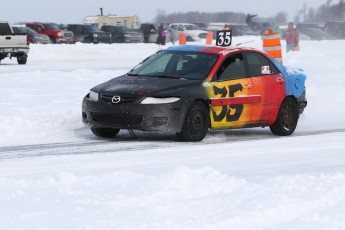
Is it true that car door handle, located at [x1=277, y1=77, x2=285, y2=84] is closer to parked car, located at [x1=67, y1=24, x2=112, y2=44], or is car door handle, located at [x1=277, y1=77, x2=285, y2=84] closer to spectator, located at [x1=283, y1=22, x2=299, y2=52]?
spectator, located at [x1=283, y1=22, x2=299, y2=52]

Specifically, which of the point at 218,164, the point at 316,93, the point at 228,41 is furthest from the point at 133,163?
the point at 316,93

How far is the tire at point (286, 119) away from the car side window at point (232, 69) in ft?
3.11

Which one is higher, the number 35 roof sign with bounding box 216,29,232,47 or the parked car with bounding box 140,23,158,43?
the number 35 roof sign with bounding box 216,29,232,47

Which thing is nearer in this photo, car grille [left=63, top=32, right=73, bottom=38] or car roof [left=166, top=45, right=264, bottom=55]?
car roof [left=166, top=45, right=264, bottom=55]

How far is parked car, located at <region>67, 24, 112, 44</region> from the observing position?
197ft

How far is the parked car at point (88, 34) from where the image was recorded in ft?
197

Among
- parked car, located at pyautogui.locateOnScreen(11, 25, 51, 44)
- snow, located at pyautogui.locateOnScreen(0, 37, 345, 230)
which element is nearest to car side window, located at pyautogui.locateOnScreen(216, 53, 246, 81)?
snow, located at pyautogui.locateOnScreen(0, 37, 345, 230)

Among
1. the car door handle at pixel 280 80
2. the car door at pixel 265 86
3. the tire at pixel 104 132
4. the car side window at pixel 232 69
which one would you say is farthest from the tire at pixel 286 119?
the tire at pixel 104 132

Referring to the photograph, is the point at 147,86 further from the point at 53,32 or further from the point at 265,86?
the point at 53,32

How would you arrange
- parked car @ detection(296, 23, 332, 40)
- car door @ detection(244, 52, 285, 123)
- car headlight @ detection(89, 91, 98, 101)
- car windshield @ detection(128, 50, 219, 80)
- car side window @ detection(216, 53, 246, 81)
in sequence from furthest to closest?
parked car @ detection(296, 23, 332, 40), car door @ detection(244, 52, 285, 123), car side window @ detection(216, 53, 246, 81), car windshield @ detection(128, 50, 219, 80), car headlight @ detection(89, 91, 98, 101)

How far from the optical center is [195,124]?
1254 centimetres

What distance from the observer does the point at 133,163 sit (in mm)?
10016

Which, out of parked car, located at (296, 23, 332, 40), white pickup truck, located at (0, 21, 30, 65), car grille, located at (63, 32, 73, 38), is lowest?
parked car, located at (296, 23, 332, 40)

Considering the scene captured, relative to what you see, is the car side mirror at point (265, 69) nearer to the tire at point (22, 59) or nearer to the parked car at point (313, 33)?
the tire at point (22, 59)
